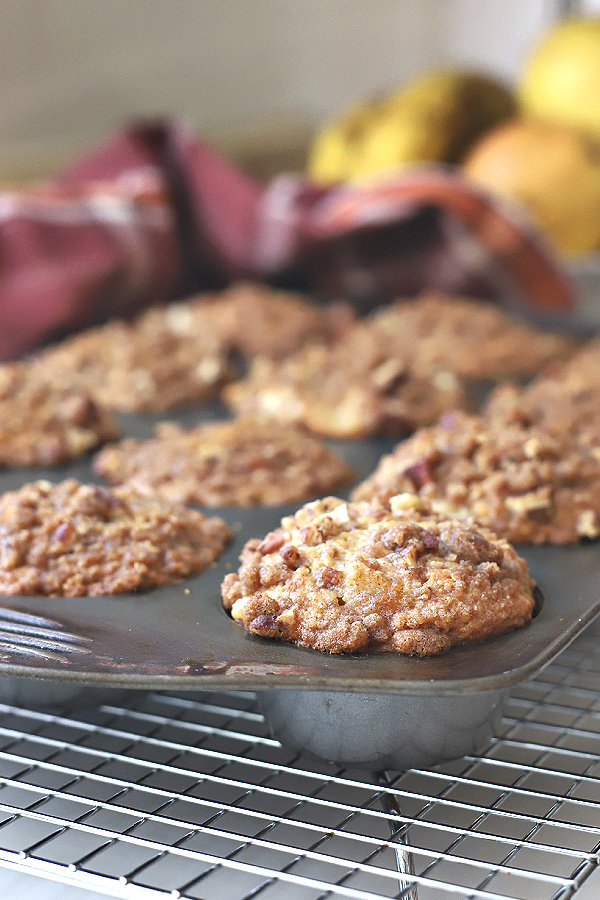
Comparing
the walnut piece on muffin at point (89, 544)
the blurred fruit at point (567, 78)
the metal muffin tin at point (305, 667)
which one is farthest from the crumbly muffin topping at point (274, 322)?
the metal muffin tin at point (305, 667)

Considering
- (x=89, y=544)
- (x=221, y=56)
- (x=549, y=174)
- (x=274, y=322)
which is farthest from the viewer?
(x=221, y=56)

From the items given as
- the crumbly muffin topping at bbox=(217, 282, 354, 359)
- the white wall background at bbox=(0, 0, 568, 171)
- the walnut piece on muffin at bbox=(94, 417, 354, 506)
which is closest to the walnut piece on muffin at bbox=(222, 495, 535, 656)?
the walnut piece on muffin at bbox=(94, 417, 354, 506)

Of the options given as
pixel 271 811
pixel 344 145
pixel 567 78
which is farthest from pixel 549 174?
pixel 271 811

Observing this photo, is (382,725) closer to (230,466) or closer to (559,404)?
(230,466)

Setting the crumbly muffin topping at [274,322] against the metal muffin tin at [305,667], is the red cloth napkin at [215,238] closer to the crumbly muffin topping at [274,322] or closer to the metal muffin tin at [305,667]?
the crumbly muffin topping at [274,322]

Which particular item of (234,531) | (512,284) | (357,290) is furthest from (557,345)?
(234,531)

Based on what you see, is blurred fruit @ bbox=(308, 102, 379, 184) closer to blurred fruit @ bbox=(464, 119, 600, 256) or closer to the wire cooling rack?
blurred fruit @ bbox=(464, 119, 600, 256)
